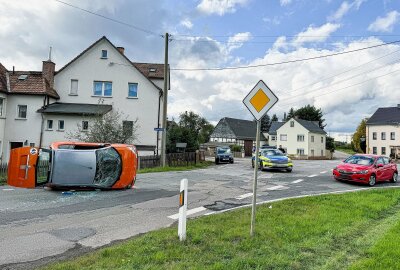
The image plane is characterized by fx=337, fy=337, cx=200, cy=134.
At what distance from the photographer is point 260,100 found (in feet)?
20.7

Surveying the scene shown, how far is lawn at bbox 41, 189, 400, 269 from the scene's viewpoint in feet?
15.2

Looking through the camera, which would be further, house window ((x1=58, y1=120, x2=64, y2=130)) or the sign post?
house window ((x1=58, y1=120, x2=64, y2=130))

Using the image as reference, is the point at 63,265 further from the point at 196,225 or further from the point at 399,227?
the point at 399,227

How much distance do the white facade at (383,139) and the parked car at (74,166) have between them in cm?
6950

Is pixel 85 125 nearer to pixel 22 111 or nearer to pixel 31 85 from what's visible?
pixel 22 111

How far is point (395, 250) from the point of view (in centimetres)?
512

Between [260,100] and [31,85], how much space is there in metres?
27.8

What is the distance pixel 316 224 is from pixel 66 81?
2894cm

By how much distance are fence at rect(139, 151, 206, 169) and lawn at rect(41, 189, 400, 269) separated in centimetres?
1656

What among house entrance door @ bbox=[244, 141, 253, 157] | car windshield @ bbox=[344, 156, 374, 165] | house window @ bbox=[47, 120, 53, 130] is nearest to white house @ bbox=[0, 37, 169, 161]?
house window @ bbox=[47, 120, 53, 130]

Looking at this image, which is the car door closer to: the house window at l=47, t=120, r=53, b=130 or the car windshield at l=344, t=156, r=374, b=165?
the car windshield at l=344, t=156, r=374, b=165

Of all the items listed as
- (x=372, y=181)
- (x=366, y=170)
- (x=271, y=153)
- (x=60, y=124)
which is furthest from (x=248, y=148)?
(x=366, y=170)

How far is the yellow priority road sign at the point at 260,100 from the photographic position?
6238 mm

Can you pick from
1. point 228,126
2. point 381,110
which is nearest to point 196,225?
point 228,126
